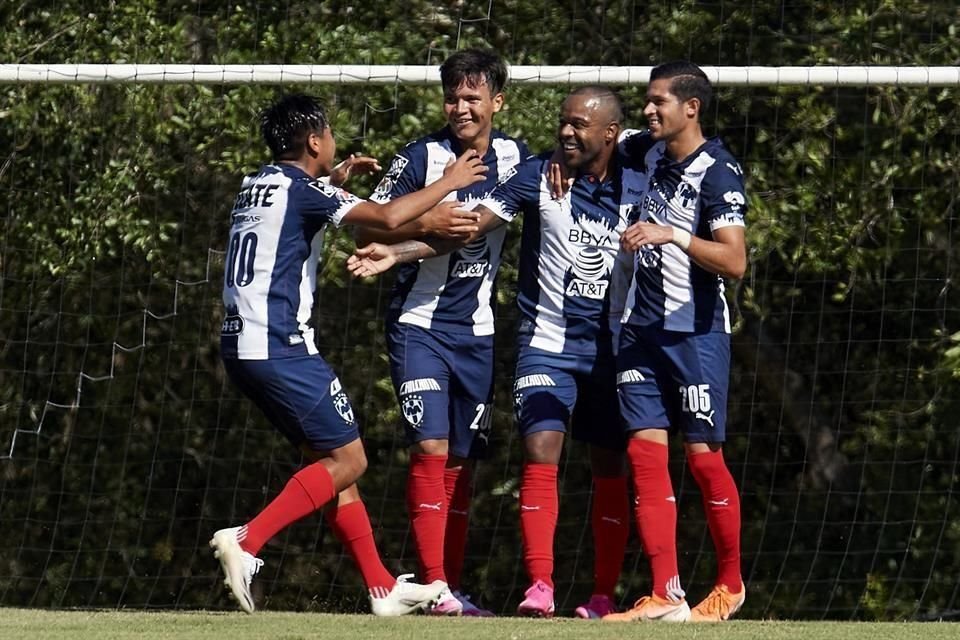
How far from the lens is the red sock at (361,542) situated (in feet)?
21.4

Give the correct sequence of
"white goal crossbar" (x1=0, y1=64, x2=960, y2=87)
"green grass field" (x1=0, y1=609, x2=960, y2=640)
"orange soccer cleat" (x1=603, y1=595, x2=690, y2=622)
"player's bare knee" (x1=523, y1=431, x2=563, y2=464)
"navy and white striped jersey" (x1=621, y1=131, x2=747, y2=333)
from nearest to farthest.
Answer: "green grass field" (x1=0, y1=609, x2=960, y2=640) → "orange soccer cleat" (x1=603, y1=595, x2=690, y2=622) → "navy and white striped jersey" (x1=621, y1=131, x2=747, y2=333) → "player's bare knee" (x1=523, y1=431, x2=563, y2=464) → "white goal crossbar" (x1=0, y1=64, x2=960, y2=87)

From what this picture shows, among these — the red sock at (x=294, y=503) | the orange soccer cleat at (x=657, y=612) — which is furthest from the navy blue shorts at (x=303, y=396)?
the orange soccer cleat at (x=657, y=612)

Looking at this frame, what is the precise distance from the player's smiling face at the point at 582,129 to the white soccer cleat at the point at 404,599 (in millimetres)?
1705

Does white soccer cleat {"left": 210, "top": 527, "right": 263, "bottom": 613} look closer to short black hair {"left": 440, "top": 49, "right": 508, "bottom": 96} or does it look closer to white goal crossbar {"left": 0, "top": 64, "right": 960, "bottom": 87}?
short black hair {"left": 440, "top": 49, "right": 508, "bottom": 96}

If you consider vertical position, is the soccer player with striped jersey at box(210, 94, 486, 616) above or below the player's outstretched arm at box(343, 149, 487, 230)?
below

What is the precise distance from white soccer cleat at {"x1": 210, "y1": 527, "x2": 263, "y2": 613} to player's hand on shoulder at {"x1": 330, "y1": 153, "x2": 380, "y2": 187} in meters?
1.53

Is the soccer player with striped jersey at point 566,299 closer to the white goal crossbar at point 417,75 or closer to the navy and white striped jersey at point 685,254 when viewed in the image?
the navy and white striped jersey at point 685,254

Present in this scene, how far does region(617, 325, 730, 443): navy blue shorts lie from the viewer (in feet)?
21.1

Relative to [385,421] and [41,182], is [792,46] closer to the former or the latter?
[385,421]

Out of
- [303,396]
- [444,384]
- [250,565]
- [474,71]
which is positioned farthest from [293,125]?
[250,565]

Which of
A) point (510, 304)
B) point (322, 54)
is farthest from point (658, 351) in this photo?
point (322, 54)

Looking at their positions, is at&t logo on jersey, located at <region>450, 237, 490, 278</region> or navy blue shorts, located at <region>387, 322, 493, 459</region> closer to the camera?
navy blue shorts, located at <region>387, 322, 493, 459</region>

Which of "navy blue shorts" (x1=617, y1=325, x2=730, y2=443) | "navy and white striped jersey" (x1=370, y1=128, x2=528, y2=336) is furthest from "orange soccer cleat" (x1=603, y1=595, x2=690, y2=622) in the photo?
"navy and white striped jersey" (x1=370, y1=128, x2=528, y2=336)

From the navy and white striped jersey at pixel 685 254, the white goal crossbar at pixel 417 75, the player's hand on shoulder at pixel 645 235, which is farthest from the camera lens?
the white goal crossbar at pixel 417 75
